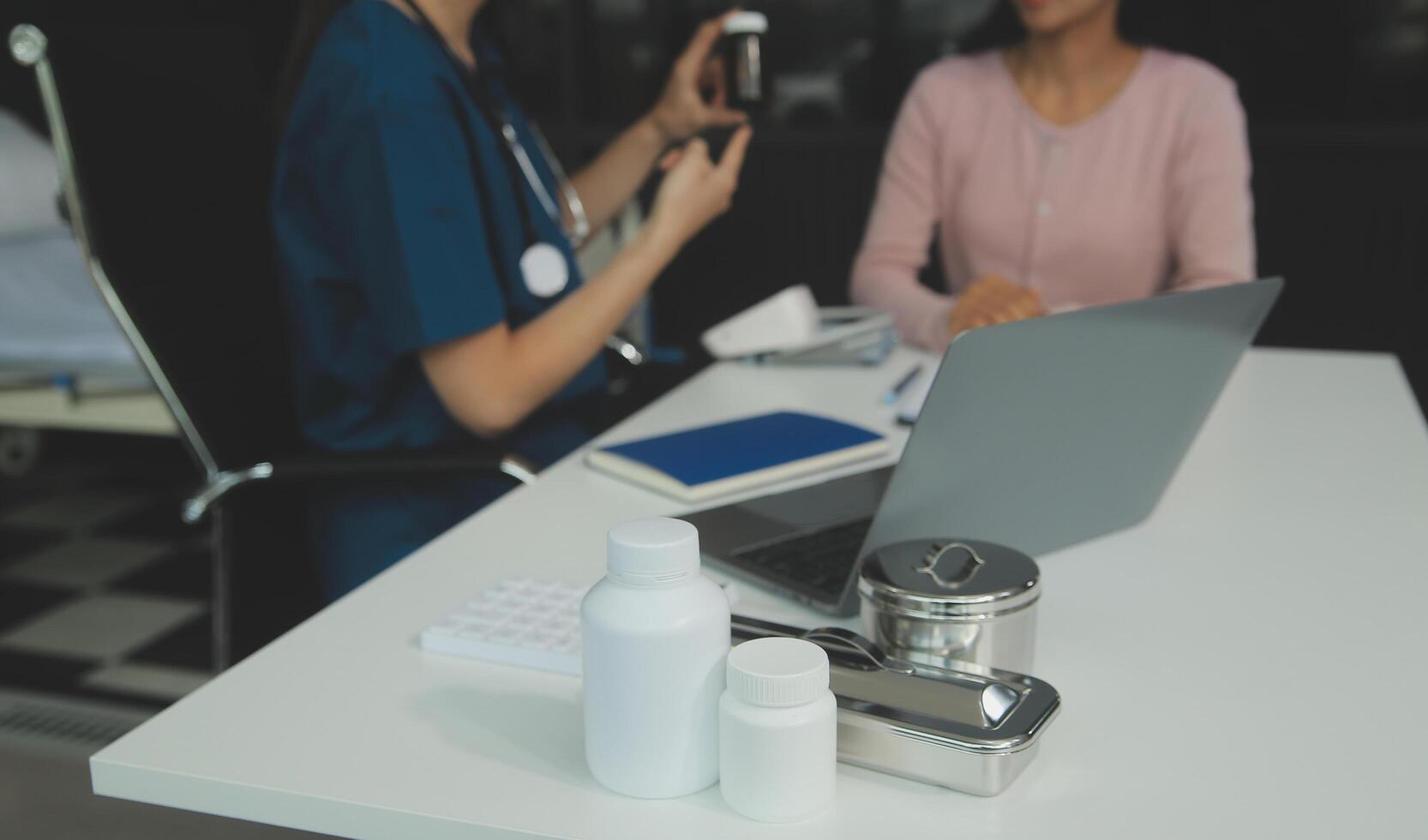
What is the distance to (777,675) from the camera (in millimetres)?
535

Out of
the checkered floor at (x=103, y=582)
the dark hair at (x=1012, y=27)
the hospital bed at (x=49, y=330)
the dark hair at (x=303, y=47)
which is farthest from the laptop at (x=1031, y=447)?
the hospital bed at (x=49, y=330)

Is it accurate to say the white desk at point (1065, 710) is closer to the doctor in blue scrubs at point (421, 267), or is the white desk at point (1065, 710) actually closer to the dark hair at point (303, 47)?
the doctor in blue scrubs at point (421, 267)

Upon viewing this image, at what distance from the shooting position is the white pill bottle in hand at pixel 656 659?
0.55 meters

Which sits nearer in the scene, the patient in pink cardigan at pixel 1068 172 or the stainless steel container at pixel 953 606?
the stainless steel container at pixel 953 606

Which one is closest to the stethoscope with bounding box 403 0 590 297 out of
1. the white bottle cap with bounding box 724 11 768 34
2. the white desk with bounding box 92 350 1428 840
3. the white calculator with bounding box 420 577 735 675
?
the white bottle cap with bounding box 724 11 768 34

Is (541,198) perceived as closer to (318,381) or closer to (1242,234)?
(318,381)

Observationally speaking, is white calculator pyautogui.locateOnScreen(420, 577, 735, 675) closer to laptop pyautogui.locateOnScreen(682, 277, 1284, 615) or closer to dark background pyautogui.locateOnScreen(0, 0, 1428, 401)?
laptop pyautogui.locateOnScreen(682, 277, 1284, 615)

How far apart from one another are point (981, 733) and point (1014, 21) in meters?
1.80

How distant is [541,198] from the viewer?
163cm

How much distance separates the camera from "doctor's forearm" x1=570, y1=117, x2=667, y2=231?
1895 mm

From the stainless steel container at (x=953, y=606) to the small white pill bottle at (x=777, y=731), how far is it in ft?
0.32

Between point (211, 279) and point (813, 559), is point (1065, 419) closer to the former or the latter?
point (813, 559)

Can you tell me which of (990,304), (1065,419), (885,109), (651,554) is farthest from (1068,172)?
(651,554)

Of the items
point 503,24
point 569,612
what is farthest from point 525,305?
point 503,24
